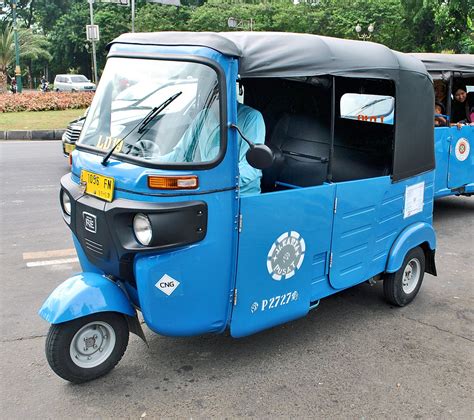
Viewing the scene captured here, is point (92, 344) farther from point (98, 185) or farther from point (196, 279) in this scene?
point (98, 185)

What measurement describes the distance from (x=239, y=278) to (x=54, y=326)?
3.70 ft

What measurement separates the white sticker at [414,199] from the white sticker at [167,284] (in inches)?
89.7

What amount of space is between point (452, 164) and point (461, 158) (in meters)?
0.25

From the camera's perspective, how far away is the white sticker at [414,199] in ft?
14.5

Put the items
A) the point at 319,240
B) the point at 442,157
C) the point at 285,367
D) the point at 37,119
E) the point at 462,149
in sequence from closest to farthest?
the point at 285,367 < the point at 319,240 < the point at 442,157 < the point at 462,149 < the point at 37,119

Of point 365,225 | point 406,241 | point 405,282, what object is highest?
point 365,225

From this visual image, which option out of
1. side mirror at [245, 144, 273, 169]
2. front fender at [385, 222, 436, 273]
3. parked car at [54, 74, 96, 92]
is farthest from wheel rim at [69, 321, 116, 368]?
parked car at [54, 74, 96, 92]

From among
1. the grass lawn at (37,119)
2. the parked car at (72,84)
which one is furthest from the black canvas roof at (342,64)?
the parked car at (72,84)

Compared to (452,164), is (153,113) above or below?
above

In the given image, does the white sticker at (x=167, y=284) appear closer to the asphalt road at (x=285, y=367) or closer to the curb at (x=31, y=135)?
the asphalt road at (x=285, y=367)

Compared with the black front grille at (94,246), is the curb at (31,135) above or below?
below

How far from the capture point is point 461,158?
305 inches

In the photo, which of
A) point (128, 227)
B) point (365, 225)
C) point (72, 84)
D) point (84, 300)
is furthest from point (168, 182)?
point (72, 84)

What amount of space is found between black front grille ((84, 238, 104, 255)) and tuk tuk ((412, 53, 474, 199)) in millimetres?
5564
